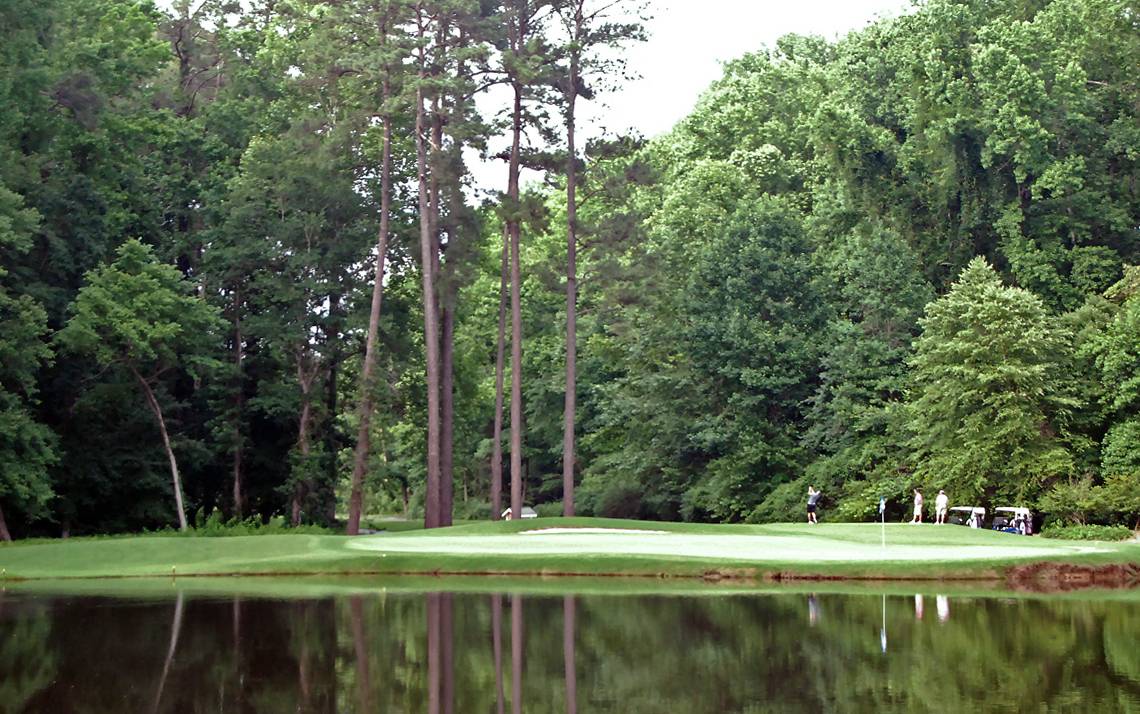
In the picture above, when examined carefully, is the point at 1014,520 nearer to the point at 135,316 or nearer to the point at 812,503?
the point at 812,503

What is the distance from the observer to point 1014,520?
4281 cm

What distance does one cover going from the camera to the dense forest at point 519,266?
45.4m

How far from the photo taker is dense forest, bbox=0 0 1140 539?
45.4 meters

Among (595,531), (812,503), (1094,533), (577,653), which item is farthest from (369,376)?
(577,653)

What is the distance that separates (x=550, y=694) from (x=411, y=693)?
1.42 m

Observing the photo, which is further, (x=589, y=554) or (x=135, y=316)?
(x=135, y=316)

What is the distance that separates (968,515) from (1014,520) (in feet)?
12.4

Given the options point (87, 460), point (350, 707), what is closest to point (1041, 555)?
point (350, 707)

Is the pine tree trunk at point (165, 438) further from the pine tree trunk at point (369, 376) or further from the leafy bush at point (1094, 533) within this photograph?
the leafy bush at point (1094, 533)

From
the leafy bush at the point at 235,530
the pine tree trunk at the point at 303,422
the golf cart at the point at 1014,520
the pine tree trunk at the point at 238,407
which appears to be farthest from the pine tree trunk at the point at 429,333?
the golf cart at the point at 1014,520

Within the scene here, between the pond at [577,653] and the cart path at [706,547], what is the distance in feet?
13.9

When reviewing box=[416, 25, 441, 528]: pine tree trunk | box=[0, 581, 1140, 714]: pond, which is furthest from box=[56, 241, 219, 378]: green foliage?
box=[0, 581, 1140, 714]: pond

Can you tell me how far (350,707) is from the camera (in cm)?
1345

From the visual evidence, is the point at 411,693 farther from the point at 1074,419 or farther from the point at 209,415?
the point at 209,415
